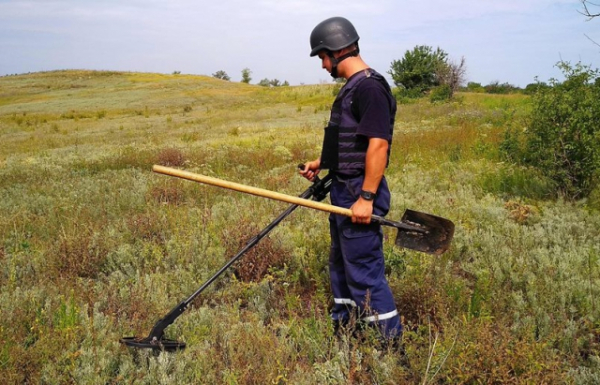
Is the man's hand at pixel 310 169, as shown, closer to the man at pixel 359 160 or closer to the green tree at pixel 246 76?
the man at pixel 359 160

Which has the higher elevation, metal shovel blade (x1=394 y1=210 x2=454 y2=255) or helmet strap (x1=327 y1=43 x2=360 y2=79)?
helmet strap (x1=327 y1=43 x2=360 y2=79)

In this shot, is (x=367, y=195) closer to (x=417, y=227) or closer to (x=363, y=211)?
(x=363, y=211)

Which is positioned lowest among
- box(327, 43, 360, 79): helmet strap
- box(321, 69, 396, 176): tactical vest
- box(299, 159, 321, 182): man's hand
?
box(299, 159, 321, 182): man's hand

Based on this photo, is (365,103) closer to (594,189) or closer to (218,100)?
(594,189)

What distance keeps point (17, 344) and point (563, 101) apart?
6.57 m

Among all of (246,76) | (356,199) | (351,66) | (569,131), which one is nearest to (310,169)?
(356,199)

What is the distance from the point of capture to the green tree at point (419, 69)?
34656 millimetres

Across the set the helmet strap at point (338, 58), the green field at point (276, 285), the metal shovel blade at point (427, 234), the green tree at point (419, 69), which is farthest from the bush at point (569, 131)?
the green tree at point (419, 69)

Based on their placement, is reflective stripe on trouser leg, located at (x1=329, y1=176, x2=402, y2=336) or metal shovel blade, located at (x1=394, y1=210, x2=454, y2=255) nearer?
reflective stripe on trouser leg, located at (x1=329, y1=176, x2=402, y2=336)

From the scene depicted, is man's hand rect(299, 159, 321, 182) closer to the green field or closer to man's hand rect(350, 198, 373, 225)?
man's hand rect(350, 198, 373, 225)

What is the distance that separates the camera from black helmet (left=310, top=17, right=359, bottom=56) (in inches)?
114

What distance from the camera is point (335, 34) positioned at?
2904 millimetres

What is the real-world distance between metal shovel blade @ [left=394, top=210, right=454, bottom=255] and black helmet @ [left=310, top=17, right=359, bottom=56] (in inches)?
51.7

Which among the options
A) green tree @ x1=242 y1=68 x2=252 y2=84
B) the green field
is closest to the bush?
the green field
